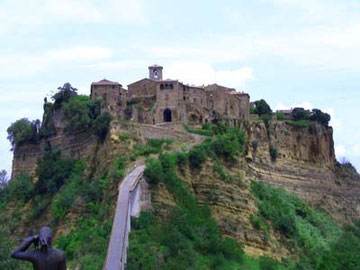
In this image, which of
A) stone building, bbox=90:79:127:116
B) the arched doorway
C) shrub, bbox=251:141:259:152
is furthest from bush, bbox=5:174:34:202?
shrub, bbox=251:141:259:152

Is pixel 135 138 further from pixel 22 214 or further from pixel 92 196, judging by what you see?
pixel 22 214

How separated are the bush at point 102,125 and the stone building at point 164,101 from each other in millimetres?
2884

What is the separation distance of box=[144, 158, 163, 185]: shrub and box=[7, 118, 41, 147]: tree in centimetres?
1933

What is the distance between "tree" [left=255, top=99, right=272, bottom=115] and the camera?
230ft

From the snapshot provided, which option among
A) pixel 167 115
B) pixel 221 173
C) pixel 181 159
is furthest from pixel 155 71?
pixel 181 159

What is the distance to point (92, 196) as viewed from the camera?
166 ft

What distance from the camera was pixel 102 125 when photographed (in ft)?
180

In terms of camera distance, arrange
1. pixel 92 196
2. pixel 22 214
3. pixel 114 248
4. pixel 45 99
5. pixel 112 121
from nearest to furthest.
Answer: pixel 114 248
pixel 92 196
pixel 112 121
pixel 22 214
pixel 45 99

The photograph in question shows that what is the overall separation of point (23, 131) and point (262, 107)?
20462 millimetres

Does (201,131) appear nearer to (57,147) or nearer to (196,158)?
(196,158)

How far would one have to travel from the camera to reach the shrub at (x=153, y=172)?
46438 mm

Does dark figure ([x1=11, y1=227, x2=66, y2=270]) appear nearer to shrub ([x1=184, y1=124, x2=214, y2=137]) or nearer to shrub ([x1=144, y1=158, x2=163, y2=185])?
shrub ([x1=144, y1=158, x2=163, y2=185])

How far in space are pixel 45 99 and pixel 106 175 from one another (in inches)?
623

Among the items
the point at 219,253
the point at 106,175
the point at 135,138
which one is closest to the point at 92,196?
the point at 106,175
